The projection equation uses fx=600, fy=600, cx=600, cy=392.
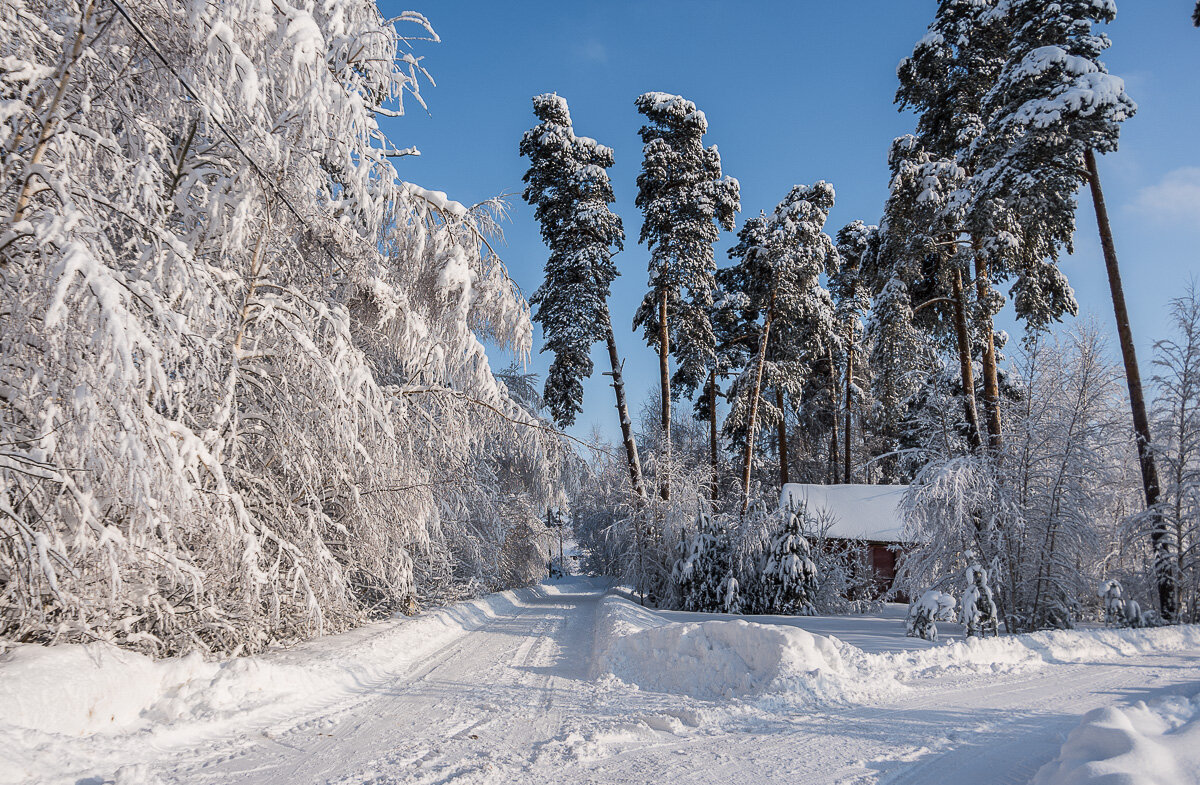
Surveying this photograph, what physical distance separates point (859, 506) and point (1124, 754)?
19.8 meters

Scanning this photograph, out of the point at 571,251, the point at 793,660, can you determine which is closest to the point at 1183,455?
the point at 793,660

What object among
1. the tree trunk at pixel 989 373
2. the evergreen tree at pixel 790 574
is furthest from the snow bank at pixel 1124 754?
Answer: the evergreen tree at pixel 790 574

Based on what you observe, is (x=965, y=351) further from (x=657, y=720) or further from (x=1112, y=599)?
(x=657, y=720)

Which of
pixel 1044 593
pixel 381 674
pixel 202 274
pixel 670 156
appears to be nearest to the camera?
pixel 202 274

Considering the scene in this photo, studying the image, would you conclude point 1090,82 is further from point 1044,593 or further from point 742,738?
point 742,738

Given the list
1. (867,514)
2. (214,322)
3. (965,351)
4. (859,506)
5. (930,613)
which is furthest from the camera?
(859,506)

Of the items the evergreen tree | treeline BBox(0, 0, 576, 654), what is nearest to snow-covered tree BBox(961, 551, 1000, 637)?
the evergreen tree

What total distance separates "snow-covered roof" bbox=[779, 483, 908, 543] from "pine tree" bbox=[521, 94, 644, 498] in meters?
7.59

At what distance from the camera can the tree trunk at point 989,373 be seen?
37.7ft

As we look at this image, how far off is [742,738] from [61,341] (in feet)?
17.9

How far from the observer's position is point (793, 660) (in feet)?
19.9

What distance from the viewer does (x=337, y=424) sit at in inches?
258

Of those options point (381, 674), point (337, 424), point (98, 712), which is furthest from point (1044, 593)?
point (98, 712)

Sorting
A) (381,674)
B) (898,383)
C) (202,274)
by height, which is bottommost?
(381,674)
